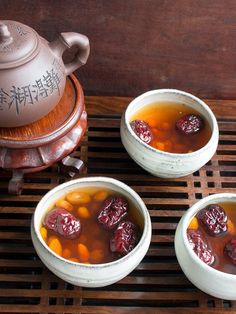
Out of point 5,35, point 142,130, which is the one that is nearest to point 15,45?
point 5,35

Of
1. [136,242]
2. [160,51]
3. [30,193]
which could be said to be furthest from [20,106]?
[160,51]

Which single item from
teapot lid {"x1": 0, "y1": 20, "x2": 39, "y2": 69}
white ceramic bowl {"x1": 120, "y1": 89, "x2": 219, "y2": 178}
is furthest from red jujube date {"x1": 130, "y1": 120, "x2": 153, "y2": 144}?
teapot lid {"x1": 0, "y1": 20, "x2": 39, "y2": 69}

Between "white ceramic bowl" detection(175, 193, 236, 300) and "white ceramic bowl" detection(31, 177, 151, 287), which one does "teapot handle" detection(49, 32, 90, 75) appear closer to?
"white ceramic bowl" detection(31, 177, 151, 287)

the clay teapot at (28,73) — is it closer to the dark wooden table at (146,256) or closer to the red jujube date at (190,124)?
the dark wooden table at (146,256)

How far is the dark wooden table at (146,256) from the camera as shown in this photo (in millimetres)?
1281

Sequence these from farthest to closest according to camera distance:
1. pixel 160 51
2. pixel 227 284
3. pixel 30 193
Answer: pixel 160 51 → pixel 30 193 → pixel 227 284

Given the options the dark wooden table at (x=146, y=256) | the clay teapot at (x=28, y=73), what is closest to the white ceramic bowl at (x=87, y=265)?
the dark wooden table at (x=146, y=256)

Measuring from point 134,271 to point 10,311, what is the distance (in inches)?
13.3

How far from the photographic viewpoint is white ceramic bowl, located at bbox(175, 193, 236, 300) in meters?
1.17

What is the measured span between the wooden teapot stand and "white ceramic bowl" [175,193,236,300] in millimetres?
396

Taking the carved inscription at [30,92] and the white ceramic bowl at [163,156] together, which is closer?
the carved inscription at [30,92]

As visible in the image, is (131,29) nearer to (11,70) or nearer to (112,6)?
(112,6)

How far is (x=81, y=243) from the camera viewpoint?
1.29 meters

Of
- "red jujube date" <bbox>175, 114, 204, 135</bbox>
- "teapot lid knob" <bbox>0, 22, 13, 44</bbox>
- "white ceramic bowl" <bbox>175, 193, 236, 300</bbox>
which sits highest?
"teapot lid knob" <bbox>0, 22, 13, 44</bbox>
